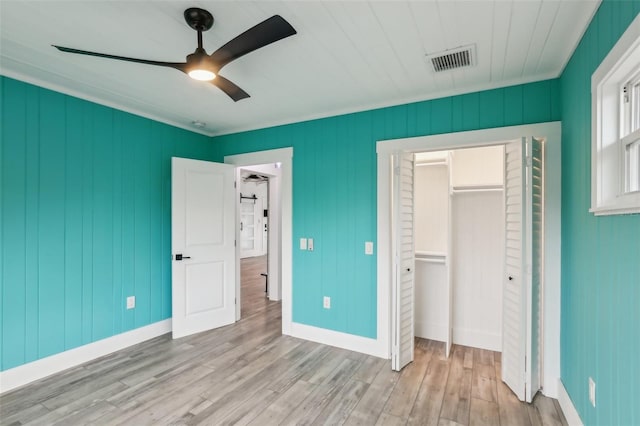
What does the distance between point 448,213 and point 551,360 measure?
144 centimetres

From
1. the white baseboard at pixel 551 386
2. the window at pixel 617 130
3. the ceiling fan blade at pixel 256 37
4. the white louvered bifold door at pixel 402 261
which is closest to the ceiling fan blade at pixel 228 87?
the ceiling fan blade at pixel 256 37

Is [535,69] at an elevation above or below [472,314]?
above

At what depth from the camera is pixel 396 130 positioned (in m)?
3.13

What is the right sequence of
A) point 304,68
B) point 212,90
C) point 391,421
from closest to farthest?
1. point 391,421
2. point 304,68
3. point 212,90

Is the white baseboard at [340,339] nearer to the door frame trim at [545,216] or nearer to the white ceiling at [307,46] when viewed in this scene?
the door frame trim at [545,216]

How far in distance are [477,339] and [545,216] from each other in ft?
5.34

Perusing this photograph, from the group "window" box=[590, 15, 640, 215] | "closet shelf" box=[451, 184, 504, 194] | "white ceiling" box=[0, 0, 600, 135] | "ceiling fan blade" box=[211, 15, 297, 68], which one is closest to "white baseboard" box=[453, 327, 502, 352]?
"closet shelf" box=[451, 184, 504, 194]

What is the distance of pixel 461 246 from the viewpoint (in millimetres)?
3471

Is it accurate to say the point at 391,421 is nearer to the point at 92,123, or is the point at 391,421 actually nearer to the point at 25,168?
the point at 25,168

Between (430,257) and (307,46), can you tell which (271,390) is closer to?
(430,257)

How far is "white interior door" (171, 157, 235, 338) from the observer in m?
3.61

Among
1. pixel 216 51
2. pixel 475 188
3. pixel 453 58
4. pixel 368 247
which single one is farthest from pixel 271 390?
pixel 453 58

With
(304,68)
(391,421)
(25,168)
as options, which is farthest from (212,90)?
(391,421)

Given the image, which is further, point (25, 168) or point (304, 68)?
point (25, 168)
